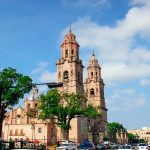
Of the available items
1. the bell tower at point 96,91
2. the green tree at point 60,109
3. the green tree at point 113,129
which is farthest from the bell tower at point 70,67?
the green tree at point 113,129

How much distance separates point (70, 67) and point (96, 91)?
27927 millimetres

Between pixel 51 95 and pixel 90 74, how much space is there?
5019cm

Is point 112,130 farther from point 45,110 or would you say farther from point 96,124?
point 45,110

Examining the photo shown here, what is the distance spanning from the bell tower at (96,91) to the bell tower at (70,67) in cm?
→ 2245

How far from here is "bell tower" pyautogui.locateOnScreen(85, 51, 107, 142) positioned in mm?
113938

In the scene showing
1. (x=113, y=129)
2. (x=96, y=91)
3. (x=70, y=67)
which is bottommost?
(x=113, y=129)

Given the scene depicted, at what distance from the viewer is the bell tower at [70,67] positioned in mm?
88000

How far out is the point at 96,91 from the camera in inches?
4537

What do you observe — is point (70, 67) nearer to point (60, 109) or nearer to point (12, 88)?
point (60, 109)

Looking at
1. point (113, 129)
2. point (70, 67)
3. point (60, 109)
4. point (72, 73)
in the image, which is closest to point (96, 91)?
point (70, 67)

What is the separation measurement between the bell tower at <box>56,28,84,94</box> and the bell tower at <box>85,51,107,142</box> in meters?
22.5

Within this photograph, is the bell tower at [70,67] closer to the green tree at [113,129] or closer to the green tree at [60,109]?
the green tree at [60,109]

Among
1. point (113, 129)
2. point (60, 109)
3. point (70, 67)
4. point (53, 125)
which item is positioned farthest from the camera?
point (113, 129)

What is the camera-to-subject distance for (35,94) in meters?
102
